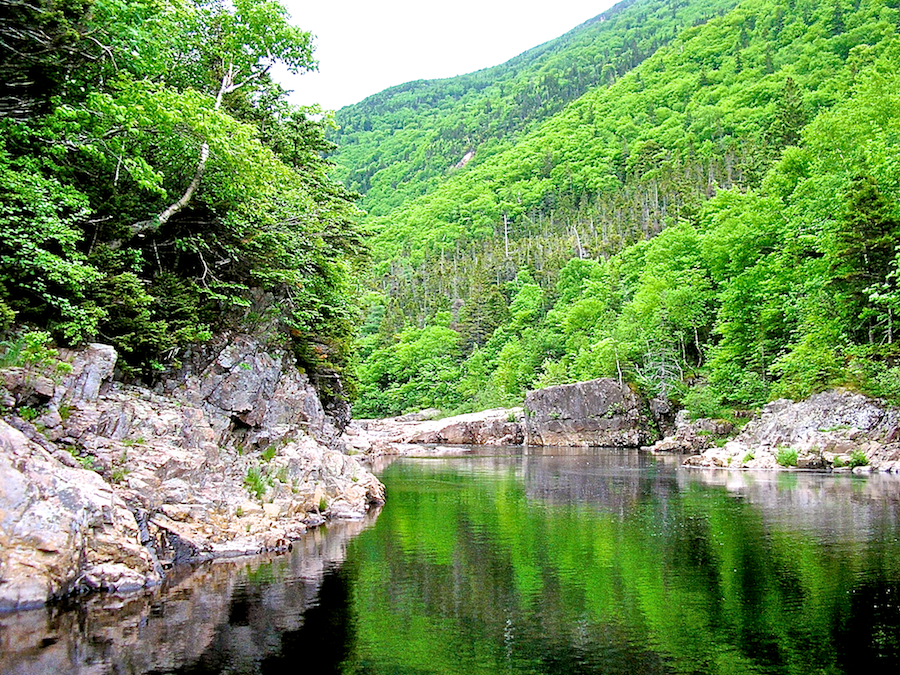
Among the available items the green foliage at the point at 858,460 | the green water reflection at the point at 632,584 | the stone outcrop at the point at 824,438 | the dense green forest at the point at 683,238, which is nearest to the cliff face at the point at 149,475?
the green water reflection at the point at 632,584

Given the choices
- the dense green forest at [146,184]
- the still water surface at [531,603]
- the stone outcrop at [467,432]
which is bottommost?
the still water surface at [531,603]

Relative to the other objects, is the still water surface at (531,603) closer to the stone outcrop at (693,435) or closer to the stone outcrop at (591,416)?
the stone outcrop at (693,435)

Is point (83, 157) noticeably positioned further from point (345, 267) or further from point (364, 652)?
point (364, 652)

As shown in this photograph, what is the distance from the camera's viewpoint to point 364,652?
9.28 m

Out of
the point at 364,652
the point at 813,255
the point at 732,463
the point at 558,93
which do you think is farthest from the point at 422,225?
the point at 364,652

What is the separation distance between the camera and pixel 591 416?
56.1m

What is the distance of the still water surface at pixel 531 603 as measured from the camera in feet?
→ 28.9

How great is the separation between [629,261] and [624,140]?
231ft

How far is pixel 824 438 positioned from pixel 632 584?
25379mm

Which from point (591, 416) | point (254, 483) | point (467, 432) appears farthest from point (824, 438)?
point (467, 432)

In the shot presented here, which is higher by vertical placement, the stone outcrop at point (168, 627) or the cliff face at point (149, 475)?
the cliff face at point (149, 475)

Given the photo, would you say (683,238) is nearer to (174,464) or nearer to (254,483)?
(254,483)

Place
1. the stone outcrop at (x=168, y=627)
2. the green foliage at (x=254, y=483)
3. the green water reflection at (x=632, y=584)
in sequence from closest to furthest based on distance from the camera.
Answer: the stone outcrop at (x=168, y=627) < the green water reflection at (x=632, y=584) < the green foliage at (x=254, y=483)

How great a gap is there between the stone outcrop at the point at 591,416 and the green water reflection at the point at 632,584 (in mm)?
30738
